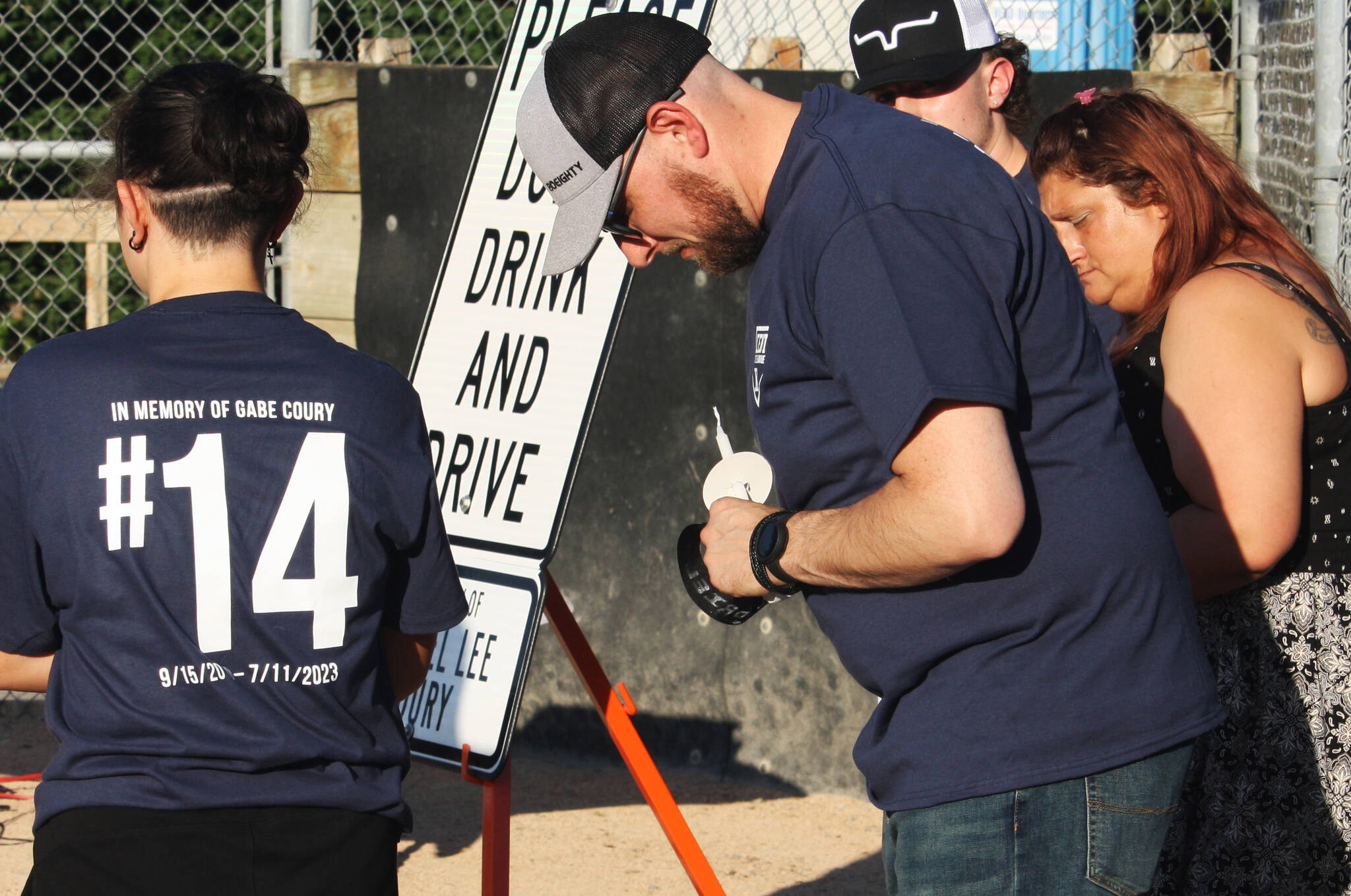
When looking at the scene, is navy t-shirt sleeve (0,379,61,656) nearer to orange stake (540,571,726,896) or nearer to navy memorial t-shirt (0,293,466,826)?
navy memorial t-shirt (0,293,466,826)

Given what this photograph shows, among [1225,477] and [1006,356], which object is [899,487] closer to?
[1006,356]

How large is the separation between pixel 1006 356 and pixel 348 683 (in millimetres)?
881

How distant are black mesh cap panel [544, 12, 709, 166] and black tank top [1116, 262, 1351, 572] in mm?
860

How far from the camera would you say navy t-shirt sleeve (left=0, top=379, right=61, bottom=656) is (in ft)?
5.00

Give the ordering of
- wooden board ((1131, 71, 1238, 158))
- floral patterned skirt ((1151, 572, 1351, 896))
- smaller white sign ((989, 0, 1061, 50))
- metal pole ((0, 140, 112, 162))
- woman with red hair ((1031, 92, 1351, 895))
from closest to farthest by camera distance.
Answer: woman with red hair ((1031, 92, 1351, 895)) < floral patterned skirt ((1151, 572, 1351, 896)) < wooden board ((1131, 71, 1238, 158)) < metal pole ((0, 140, 112, 162)) < smaller white sign ((989, 0, 1061, 50))

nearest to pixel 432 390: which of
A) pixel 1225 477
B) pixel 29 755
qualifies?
pixel 1225 477

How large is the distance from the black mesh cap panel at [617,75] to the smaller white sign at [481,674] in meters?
1.26

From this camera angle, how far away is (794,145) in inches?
62.7

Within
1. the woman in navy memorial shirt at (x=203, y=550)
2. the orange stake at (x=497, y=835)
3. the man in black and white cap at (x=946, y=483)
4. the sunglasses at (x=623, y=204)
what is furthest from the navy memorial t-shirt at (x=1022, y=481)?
the orange stake at (x=497, y=835)

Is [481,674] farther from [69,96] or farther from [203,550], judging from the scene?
[69,96]

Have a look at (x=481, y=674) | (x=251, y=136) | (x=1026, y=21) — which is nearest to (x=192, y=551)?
(x=251, y=136)

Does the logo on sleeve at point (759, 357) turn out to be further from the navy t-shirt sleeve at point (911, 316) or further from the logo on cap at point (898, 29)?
the logo on cap at point (898, 29)

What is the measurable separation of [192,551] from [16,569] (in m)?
0.23

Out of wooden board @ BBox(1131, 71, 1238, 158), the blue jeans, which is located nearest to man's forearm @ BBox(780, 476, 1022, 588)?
the blue jeans
